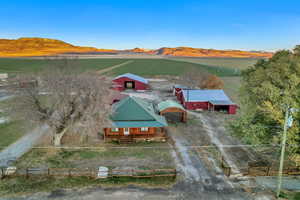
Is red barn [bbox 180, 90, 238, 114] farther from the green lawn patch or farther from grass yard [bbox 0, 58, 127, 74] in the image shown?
grass yard [bbox 0, 58, 127, 74]

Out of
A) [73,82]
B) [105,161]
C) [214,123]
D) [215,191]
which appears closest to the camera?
[215,191]

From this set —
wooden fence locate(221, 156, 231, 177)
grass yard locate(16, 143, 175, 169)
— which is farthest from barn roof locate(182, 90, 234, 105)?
wooden fence locate(221, 156, 231, 177)

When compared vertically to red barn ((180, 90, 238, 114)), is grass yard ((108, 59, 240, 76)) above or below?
above

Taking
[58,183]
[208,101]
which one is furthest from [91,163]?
[208,101]

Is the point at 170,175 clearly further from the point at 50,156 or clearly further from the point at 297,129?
the point at 50,156

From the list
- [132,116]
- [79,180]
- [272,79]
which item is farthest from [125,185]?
[272,79]

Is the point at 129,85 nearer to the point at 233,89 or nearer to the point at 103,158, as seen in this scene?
the point at 233,89
